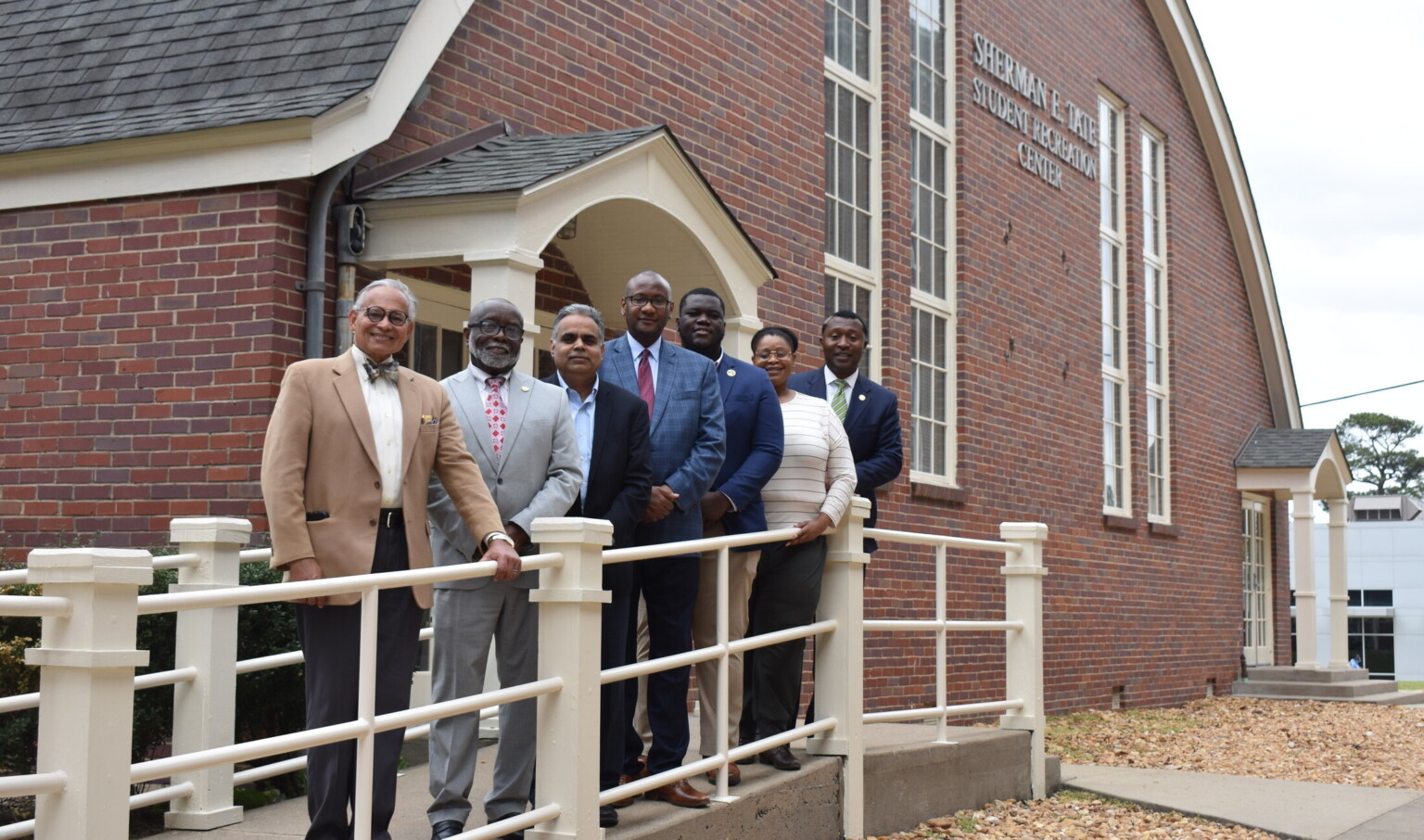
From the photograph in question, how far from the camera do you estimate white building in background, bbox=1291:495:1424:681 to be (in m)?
53.8

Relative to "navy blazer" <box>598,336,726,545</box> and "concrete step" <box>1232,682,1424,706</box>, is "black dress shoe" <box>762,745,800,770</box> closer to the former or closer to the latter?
"navy blazer" <box>598,336,726,545</box>

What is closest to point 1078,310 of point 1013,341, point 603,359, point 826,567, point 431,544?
point 1013,341

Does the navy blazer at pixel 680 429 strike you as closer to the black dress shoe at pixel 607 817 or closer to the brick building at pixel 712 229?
the black dress shoe at pixel 607 817

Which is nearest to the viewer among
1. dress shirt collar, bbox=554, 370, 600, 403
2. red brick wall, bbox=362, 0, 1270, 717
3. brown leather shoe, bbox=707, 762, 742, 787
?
dress shirt collar, bbox=554, 370, 600, 403

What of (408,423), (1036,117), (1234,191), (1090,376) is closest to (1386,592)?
(1234,191)

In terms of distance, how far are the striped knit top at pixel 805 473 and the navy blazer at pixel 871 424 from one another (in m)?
0.67

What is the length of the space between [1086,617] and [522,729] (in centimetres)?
1132

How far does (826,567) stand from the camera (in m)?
6.73

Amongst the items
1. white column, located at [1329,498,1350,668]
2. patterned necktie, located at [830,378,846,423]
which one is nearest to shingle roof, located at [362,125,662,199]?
patterned necktie, located at [830,378,846,423]

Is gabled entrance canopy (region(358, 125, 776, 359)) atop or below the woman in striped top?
atop

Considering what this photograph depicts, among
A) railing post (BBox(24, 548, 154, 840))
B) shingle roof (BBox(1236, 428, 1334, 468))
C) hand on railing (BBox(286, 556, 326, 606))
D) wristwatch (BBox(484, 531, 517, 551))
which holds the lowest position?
railing post (BBox(24, 548, 154, 840))

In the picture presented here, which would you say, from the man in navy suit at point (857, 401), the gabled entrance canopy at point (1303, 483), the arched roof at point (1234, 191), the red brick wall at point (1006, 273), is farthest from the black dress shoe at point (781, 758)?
the gabled entrance canopy at point (1303, 483)

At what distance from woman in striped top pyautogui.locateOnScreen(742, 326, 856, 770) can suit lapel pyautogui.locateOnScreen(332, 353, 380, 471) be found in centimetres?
221

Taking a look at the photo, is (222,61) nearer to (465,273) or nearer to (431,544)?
(465,273)
